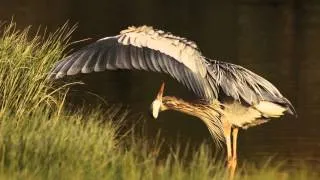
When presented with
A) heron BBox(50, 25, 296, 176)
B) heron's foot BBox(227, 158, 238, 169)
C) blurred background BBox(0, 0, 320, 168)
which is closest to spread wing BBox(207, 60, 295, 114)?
heron BBox(50, 25, 296, 176)

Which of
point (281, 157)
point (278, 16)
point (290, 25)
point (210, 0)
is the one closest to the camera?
point (281, 157)

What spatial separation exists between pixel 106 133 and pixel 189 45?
3.51 feet

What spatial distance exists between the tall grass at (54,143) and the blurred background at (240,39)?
260cm

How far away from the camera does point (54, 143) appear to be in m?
6.19

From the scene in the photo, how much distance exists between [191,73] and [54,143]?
1.10 m

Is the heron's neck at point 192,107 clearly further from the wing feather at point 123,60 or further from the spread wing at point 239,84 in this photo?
the wing feather at point 123,60

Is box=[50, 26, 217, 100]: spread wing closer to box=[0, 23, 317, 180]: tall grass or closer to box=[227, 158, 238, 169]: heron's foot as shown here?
box=[0, 23, 317, 180]: tall grass

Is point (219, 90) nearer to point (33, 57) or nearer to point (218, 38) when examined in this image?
point (33, 57)

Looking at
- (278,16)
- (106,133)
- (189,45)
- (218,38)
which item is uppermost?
(278,16)

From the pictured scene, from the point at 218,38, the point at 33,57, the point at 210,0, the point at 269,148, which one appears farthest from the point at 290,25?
the point at 33,57

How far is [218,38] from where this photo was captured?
26.9 meters

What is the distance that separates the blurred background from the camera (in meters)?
11.3

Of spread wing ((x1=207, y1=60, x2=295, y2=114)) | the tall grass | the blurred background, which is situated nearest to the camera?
the tall grass

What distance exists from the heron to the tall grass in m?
0.34
